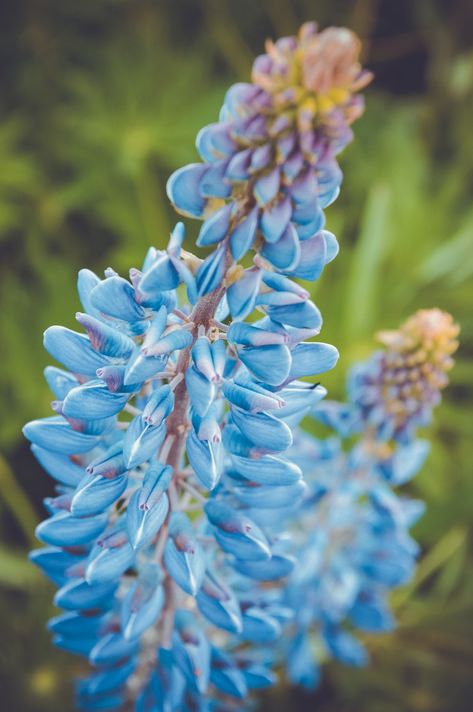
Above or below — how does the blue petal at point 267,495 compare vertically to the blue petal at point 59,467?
below

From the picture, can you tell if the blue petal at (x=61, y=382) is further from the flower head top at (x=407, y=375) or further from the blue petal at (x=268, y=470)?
Answer: the flower head top at (x=407, y=375)

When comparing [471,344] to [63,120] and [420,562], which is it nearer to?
[420,562]

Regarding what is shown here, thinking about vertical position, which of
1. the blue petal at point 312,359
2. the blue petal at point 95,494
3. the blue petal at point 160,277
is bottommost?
the blue petal at point 95,494

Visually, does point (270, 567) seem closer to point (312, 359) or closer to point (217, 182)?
point (312, 359)

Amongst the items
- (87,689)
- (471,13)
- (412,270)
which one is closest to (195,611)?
(87,689)

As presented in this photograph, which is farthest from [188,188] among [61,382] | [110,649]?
[110,649]

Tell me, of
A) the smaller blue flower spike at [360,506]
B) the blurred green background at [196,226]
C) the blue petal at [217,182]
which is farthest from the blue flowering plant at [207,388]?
the blurred green background at [196,226]

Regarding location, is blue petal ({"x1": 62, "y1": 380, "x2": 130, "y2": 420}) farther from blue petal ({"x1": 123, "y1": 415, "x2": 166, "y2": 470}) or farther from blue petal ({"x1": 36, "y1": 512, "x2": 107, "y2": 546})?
blue petal ({"x1": 36, "y1": 512, "x2": 107, "y2": 546})
